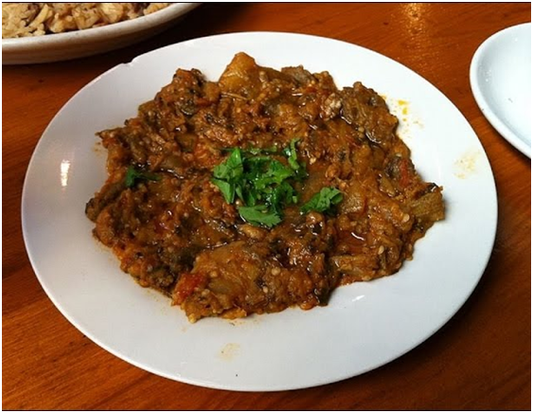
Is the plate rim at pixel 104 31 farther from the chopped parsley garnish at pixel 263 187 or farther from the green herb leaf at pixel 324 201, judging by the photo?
the green herb leaf at pixel 324 201

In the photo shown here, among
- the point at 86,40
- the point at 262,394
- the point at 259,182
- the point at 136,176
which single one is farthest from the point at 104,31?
the point at 262,394

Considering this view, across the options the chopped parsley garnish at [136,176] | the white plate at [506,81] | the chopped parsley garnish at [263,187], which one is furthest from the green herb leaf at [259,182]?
the white plate at [506,81]

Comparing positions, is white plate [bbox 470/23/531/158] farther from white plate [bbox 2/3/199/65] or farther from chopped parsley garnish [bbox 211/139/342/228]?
white plate [bbox 2/3/199/65]

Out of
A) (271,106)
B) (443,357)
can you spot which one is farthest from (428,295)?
(271,106)

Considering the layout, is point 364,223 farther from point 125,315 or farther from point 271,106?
point 125,315

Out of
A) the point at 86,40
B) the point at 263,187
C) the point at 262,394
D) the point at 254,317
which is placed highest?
the point at 86,40

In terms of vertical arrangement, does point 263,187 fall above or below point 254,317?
above

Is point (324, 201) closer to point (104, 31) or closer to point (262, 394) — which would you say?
point (262, 394)

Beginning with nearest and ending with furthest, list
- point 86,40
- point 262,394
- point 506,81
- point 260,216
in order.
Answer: point 262,394 < point 260,216 < point 86,40 < point 506,81

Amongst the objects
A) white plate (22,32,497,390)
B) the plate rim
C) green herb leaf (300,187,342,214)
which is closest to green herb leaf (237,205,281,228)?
green herb leaf (300,187,342,214)
